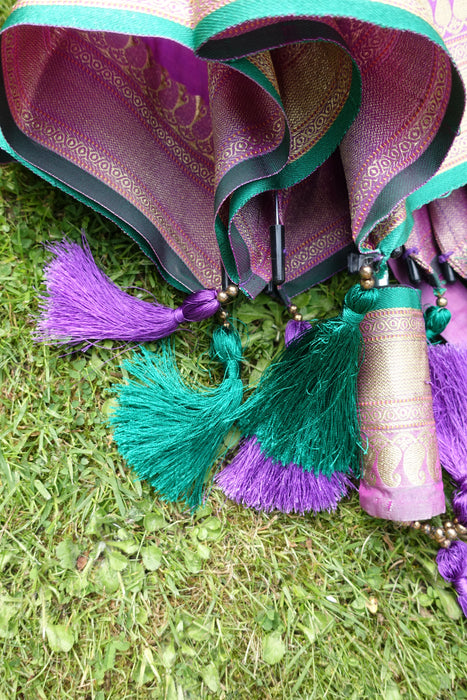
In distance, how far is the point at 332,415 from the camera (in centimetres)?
78

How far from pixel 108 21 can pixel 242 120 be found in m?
0.20

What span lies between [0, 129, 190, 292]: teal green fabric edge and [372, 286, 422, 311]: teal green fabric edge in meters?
0.32

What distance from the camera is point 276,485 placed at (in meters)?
0.82

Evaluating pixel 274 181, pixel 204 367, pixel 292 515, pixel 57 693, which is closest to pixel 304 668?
pixel 292 515

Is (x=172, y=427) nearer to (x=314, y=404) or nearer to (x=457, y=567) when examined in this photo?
(x=314, y=404)

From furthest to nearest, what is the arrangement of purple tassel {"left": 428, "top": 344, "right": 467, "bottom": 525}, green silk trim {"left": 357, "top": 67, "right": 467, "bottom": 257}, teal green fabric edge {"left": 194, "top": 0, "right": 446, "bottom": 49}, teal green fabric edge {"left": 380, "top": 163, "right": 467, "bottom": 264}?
purple tassel {"left": 428, "top": 344, "right": 467, "bottom": 525}, teal green fabric edge {"left": 380, "top": 163, "right": 467, "bottom": 264}, green silk trim {"left": 357, "top": 67, "right": 467, "bottom": 257}, teal green fabric edge {"left": 194, "top": 0, "right": 446, "bottom": 49}

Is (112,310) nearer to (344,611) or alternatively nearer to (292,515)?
(292,515)

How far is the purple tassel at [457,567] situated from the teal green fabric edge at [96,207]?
2.07 feet

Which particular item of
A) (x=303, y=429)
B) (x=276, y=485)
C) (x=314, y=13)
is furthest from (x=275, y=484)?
(x=314, y=13)

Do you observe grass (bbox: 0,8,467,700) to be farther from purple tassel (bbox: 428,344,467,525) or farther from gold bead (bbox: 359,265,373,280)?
gold bead (bbox: 359,265,373,280)

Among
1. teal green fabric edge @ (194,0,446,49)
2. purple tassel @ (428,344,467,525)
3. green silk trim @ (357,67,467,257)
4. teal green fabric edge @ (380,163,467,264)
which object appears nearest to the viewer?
teal green fabric edge @ (194,0,446,49)

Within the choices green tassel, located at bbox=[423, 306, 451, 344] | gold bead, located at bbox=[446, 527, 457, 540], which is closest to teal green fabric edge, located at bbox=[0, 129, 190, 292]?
green tassel, located at bbox=[423, 306, 451, 344]

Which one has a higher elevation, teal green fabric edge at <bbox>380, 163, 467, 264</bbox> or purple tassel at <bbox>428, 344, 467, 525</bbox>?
teal green fabric edge at <bbox>380, 163, 467, 264</bbox>

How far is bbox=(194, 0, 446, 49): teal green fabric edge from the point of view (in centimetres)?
53
